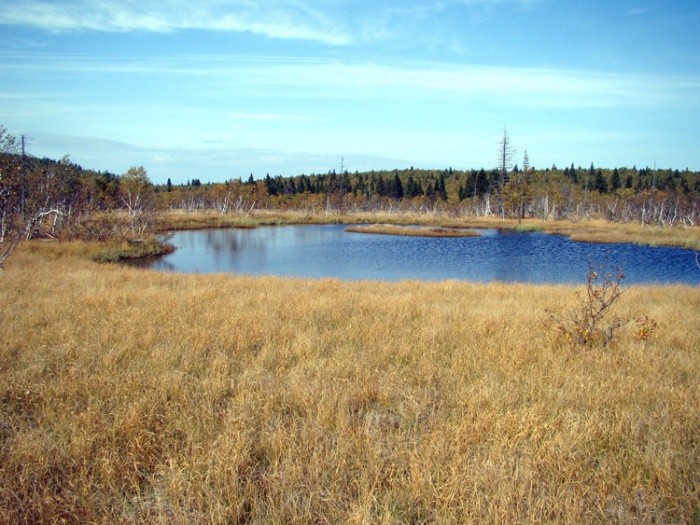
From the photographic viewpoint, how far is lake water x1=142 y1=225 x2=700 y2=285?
22172 mm

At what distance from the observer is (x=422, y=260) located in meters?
28.2

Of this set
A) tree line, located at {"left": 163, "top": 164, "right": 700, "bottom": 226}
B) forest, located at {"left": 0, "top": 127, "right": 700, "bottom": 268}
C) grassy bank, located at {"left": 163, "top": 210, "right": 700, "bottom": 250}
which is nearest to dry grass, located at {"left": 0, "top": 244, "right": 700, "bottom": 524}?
forest, located at {"left": 0, "top": 127, "right": 700, "bottom": 268}

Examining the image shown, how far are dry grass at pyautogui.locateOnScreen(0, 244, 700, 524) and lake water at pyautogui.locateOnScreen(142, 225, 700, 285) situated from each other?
14635 mm

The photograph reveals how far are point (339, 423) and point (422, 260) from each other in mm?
24947

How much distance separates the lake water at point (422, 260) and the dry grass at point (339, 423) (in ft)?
48.0

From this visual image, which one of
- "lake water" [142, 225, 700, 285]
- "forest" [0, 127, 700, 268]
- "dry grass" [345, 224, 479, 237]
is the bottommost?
"lake water" [142, 225, 700, 285]

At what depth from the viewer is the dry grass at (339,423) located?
2861 mm

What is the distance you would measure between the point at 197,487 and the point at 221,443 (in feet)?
1.53

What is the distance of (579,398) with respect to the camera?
4.45 m

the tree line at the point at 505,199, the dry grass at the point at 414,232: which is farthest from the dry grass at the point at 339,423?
the tree line at the point at 505,199

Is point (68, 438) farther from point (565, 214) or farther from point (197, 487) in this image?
point (565, 214)

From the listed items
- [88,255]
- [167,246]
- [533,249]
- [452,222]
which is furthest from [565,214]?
[88,255]

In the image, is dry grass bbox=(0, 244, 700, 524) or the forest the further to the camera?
the forest

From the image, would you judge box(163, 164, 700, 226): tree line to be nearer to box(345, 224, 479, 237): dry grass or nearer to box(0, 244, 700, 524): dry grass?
box(345, 224, 479, 237): dry grass
